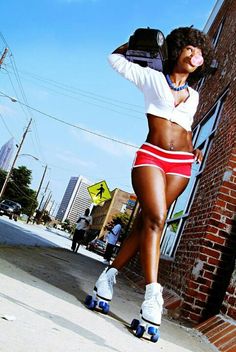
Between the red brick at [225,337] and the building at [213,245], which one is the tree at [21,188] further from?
the red brick at [225,337]

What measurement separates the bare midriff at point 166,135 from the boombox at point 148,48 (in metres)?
0.38

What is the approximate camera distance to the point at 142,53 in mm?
2408

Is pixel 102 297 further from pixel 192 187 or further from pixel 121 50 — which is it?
pixel 192 187

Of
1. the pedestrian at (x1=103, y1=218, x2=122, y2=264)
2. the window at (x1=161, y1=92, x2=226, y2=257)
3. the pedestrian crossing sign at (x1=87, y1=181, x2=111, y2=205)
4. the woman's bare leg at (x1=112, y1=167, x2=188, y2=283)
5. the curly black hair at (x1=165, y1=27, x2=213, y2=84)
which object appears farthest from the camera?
the pedestrian crossing sign at (x1=87, y1=181, x2=111, y2=205)

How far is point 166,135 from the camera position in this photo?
93.4 inches

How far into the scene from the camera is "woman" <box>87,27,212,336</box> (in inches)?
89.0

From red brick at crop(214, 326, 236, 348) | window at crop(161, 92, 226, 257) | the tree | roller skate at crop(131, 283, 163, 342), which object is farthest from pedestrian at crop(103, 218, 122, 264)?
the tree

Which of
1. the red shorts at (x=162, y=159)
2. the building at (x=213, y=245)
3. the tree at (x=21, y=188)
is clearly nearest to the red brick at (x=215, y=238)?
the building at (x=213, y=245)

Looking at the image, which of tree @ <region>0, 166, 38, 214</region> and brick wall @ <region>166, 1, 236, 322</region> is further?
tree @ <region>0, 166, 38, 214</region>

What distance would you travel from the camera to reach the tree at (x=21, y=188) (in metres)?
75.8

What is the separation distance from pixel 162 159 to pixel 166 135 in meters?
0.16

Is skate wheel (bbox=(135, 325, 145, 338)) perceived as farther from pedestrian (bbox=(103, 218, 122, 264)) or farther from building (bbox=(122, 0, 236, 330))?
pedestrian (bbox=(103, 218, 122, 264))

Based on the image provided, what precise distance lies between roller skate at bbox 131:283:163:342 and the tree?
2970 inches

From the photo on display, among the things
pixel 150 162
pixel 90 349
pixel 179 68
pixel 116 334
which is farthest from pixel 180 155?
pixel 90 349
